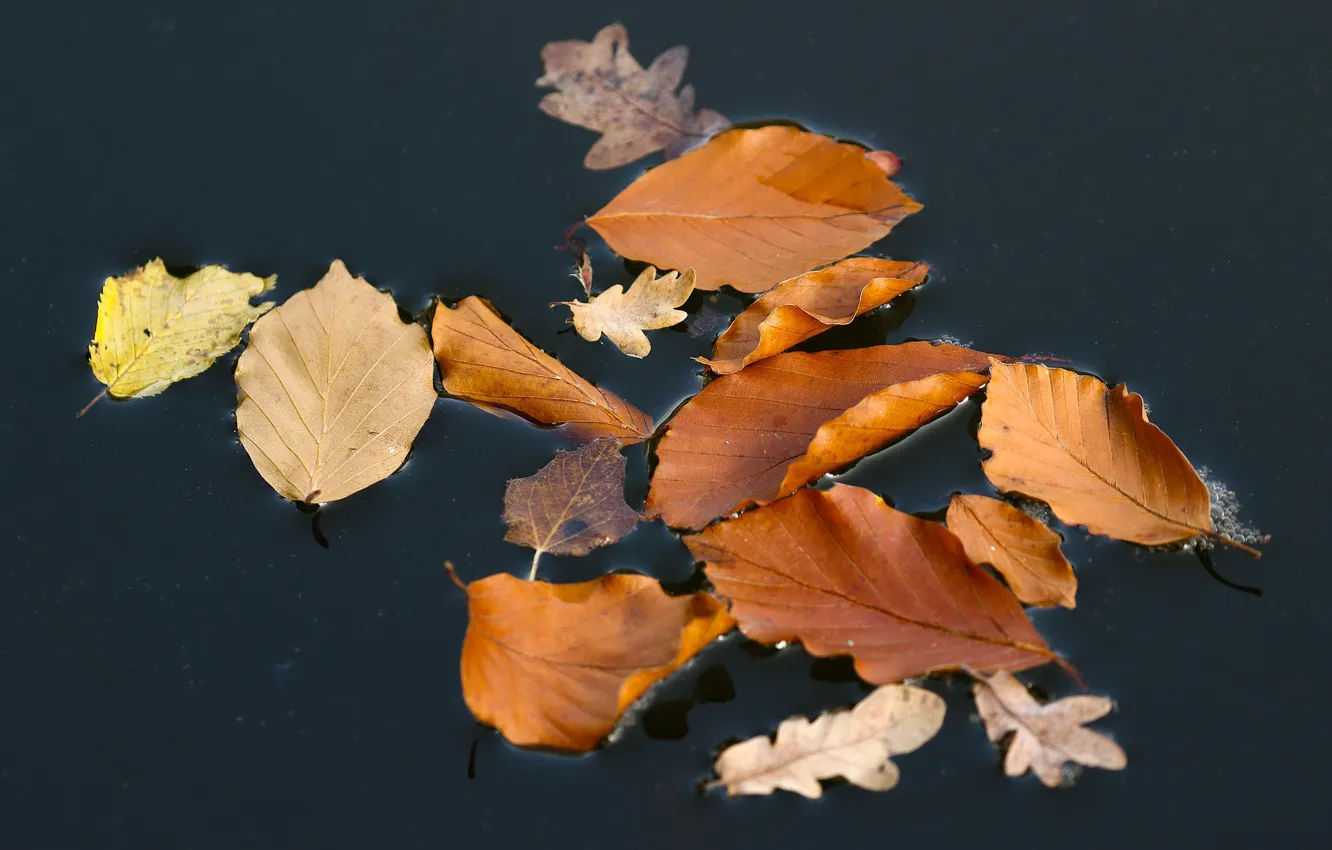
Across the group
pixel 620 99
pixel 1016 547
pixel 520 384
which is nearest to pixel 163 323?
pixel 520 384

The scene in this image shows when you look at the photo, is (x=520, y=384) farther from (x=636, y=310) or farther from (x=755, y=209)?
(x=755, y=209)

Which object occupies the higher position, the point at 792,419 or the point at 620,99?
the point at 620,99

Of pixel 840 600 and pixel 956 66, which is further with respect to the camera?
pixel 956 66

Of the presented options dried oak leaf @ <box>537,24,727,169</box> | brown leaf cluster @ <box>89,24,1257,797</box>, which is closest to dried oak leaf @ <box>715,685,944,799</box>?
brown leaf cluster @ <box>89,24,1257,797</box>

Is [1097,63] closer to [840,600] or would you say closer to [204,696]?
[840,600]

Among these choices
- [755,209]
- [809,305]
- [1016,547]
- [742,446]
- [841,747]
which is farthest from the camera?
[755,209]

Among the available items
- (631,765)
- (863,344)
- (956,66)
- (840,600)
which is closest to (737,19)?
(956,66)

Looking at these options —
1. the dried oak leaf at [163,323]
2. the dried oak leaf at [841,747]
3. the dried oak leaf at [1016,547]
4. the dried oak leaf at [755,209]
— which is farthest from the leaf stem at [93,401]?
the dried oak leaf at [1016,547]
